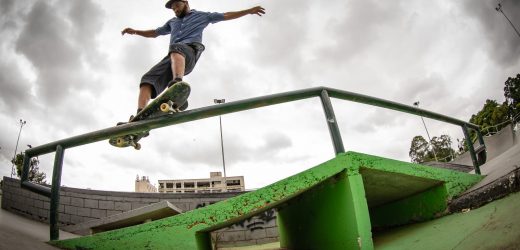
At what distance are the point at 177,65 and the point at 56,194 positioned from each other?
1.34 m

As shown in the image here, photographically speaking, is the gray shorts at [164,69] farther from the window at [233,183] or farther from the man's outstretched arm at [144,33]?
the window at [233,183]

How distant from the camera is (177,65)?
239cm

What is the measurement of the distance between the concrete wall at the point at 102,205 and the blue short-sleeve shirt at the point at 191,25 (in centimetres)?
583

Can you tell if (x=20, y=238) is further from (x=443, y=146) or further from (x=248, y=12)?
(x=443, y=146)

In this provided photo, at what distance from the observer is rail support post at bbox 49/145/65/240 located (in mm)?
1482

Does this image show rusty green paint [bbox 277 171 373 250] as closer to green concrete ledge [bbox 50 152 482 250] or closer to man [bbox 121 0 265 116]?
green concrete ledge [bbox 50 152 482 250]

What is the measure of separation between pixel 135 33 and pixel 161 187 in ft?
241

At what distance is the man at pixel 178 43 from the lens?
8.11ft

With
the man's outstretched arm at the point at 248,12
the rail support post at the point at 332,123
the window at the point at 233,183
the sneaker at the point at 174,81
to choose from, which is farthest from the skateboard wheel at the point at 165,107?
the window at the point at 233,183

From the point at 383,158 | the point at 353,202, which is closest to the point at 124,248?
the point at 353,202

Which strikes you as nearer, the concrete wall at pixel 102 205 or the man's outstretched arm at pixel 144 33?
the man's outstretched arm at pixel 144 33

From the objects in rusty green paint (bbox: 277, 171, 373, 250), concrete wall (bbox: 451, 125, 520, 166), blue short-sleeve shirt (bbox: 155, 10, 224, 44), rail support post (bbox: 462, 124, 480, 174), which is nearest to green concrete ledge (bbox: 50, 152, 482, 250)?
rusty green paint (bbox: 277, 171, 373, 250)

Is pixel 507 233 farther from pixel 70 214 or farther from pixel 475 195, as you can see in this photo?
pixel 70 214

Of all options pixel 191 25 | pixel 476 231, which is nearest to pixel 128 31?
pixel 191 25
